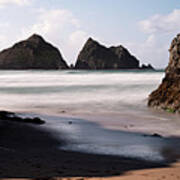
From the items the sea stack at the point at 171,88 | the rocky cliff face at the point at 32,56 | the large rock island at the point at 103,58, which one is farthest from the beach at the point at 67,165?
the large rock island at the point at 103,58

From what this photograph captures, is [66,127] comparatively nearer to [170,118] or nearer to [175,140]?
[175,140]

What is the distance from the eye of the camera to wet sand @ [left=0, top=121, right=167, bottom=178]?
16.1 ft

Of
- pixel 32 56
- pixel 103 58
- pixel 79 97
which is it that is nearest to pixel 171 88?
pixel 79 97

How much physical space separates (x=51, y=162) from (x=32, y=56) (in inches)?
6533

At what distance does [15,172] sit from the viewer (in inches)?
188

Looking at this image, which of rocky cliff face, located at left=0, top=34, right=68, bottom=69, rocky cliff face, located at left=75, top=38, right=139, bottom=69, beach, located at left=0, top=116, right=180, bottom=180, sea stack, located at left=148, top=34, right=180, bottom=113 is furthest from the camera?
rocky cliff face, located at left=75, top=38, right=139, bottom=69

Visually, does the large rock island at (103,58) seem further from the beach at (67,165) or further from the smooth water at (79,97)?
the beach at (67,165)

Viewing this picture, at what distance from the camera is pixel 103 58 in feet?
618

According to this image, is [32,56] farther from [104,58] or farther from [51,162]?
[51,162]

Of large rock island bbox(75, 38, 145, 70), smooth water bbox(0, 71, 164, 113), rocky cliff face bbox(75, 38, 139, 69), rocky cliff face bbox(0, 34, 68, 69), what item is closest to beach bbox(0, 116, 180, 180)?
smooth water bbox(0, 71, 164, 113)

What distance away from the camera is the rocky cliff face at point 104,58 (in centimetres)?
18512

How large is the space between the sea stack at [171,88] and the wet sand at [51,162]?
8394 millimetres

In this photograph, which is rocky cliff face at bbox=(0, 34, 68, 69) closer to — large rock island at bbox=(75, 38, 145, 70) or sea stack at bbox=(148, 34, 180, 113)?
large rock island at bbox=(75, 38, 145, 70)

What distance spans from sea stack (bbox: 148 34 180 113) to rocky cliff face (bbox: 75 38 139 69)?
16711 centimetres
